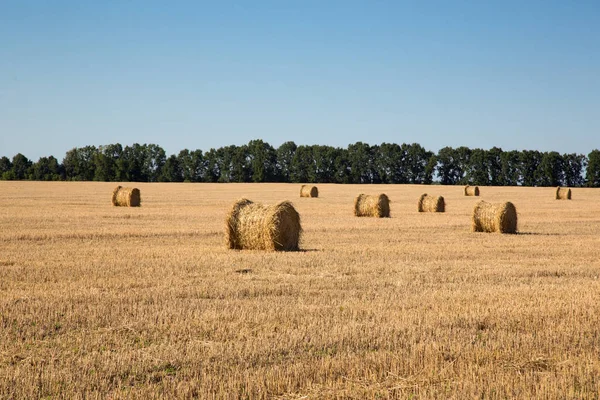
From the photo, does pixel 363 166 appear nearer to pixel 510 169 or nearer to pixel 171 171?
pixel 510 169

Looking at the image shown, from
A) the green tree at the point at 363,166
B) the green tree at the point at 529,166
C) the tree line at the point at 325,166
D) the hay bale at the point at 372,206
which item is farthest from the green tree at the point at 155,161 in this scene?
the hay bale at the point at 372,206

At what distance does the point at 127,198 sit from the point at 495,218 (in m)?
18.9

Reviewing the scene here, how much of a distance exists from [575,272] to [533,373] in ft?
22.7

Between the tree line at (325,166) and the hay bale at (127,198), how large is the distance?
5934cm

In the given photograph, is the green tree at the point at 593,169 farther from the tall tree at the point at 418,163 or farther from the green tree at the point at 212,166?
the green tree at the point at 212,166

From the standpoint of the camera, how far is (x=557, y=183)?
9169cm

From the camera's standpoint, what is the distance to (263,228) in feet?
51.1

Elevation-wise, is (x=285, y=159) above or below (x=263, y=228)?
above

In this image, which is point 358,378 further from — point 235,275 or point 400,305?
point 235,275

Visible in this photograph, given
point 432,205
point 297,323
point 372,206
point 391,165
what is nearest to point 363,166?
point 391,165

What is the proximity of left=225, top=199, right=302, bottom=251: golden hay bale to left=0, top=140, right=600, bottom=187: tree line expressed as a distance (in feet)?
257

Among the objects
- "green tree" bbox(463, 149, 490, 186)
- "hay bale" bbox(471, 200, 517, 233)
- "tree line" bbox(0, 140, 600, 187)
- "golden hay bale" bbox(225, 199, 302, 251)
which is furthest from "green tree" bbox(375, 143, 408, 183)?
"golden hay bale" bbox(225, 199, 302, 251)

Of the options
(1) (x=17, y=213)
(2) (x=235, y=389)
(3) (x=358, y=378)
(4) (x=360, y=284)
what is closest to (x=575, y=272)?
(4) (x=360, y=284)

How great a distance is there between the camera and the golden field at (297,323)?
18.7ft
